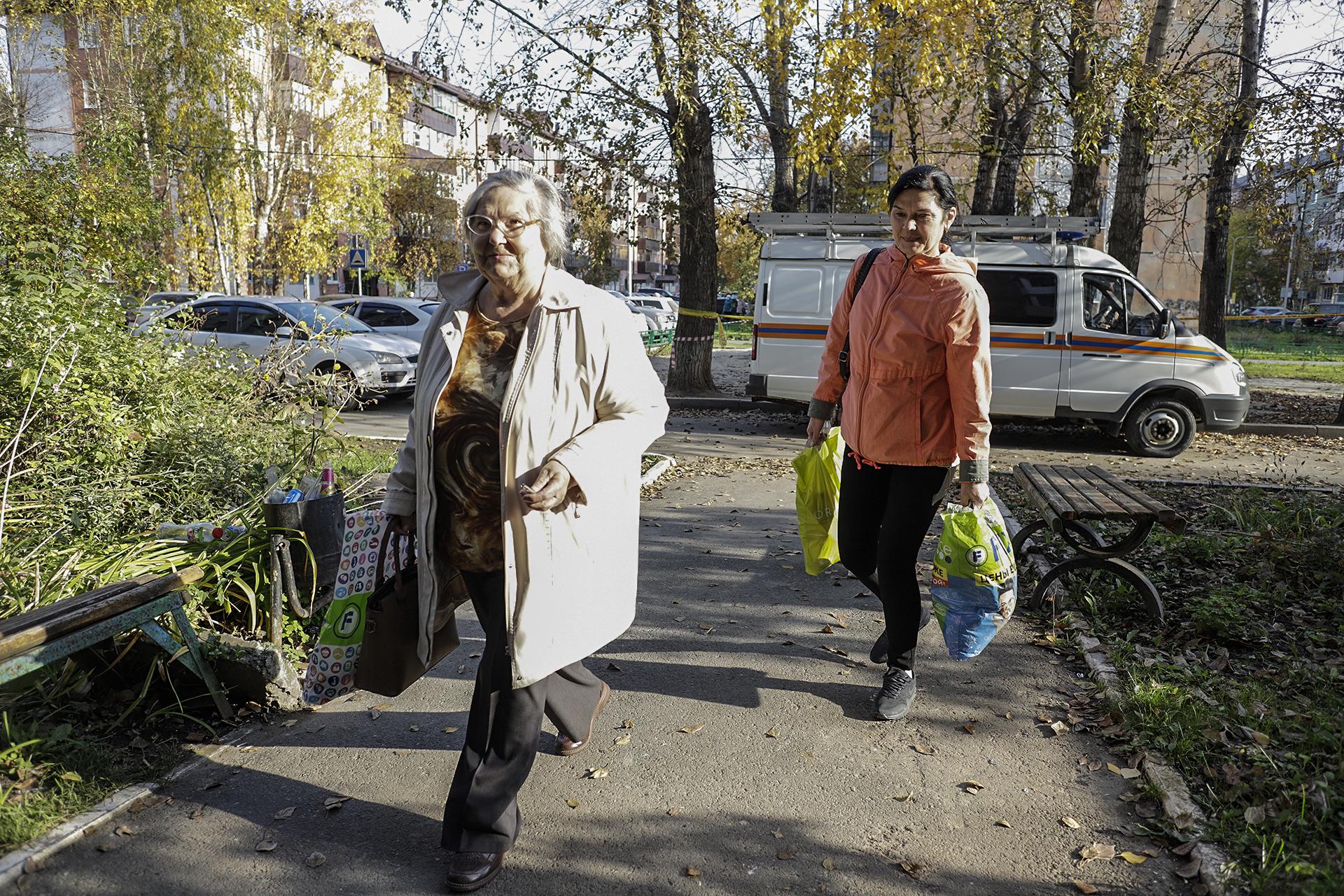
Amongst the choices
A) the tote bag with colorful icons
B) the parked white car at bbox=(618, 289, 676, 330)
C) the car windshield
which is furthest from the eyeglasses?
the parked white car at bbox=(618, 289, 676, 330)

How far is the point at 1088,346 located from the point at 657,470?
18.0 feet

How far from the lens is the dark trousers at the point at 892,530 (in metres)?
3.73

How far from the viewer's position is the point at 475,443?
281 cm

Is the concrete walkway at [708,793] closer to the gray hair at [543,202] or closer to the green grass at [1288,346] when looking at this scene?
the gray hair at [543,202]

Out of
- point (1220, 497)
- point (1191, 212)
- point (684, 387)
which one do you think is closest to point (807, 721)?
point (1220, 497)

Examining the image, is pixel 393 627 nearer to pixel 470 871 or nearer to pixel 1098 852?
pixel 470 871

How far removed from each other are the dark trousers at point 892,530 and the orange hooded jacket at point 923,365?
0.11 metres

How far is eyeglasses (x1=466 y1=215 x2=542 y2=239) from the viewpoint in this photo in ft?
9.01

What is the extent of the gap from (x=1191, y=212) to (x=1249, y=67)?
37.0 metres

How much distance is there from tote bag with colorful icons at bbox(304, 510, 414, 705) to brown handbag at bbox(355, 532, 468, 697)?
0.8 inches

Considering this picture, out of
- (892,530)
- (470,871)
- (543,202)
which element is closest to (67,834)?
(470,871)

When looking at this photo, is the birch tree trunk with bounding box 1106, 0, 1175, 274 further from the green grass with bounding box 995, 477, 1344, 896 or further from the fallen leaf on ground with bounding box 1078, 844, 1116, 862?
the fallen leaf on ground with bounding box 1078, 844, 1116, 862

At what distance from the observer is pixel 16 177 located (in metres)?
8.72

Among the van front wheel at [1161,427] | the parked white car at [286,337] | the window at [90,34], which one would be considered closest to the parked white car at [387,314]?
the parked white car at [286,337]
